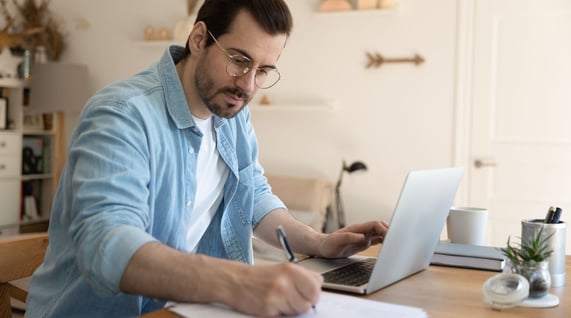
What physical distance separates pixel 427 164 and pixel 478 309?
10.5 feet

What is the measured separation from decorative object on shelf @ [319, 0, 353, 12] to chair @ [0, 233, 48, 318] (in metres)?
3.14

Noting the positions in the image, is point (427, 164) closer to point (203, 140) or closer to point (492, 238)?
point (492, 238)

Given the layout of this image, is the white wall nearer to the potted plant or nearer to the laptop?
the laptop

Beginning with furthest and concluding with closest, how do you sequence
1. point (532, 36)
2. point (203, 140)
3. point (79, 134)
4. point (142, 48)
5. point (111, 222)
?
point (142, 48)
point (532, 36)
point (203, 140)
point (79, 134)
point (111, 222)

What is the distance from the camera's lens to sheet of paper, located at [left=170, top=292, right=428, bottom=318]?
110 cm

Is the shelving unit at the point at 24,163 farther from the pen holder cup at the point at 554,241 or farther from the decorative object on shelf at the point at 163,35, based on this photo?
the pen holder cup at the point at 554,241

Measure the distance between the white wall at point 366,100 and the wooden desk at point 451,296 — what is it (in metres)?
2.87

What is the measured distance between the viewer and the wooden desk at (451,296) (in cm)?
121

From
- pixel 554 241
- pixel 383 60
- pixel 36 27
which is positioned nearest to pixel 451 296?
pixel 554 241

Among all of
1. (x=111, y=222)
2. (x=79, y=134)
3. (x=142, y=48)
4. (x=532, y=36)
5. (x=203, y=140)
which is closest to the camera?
(x=111, y=222)

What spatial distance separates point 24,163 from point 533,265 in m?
4.98

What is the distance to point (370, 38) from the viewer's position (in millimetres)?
4488

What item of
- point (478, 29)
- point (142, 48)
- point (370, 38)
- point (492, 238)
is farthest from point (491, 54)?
point (142, 48)

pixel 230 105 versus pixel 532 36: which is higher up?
pixel 532 36
